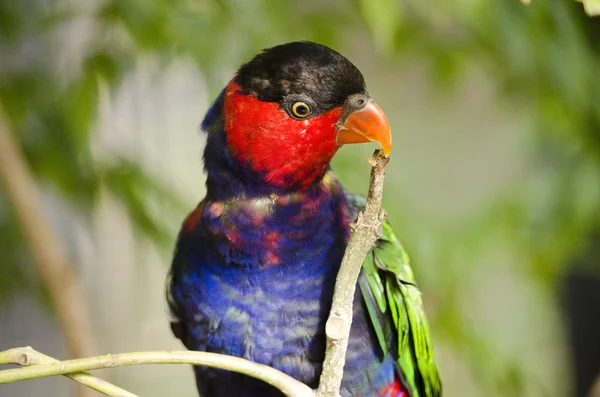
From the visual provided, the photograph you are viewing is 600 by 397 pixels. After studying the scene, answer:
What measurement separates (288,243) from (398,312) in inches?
5.1

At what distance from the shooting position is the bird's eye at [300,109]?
19.6 inches

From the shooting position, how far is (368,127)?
479 millimetres

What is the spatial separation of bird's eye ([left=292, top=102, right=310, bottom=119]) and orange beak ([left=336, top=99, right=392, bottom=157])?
0.03 m

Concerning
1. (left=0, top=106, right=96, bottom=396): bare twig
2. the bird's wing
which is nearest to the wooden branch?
(left=0, top=106, right=96, bottom=396): bare twig

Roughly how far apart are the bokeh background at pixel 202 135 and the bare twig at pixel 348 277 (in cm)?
20

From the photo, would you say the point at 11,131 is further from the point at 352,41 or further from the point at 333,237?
the point at 352,41

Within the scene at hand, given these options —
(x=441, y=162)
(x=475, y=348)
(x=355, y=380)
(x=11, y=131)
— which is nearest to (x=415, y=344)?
(x=355, y=380)

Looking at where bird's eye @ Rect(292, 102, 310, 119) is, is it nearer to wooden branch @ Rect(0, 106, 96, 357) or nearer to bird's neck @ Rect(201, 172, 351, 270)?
bird's neck @ Rect(201, 172, 351, 270)

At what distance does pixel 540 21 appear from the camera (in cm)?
77

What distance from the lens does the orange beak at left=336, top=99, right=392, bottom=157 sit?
1.54 ft

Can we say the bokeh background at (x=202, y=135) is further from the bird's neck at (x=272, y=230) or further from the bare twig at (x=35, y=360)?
the bare twig at (x=35, y=360)

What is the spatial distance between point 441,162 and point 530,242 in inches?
25.4

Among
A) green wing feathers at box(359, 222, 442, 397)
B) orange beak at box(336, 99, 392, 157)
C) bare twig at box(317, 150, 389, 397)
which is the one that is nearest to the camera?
bare twig at box(317, 150, 389, 397)

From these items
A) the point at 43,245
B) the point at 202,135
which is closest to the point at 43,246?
the point at 43,245
